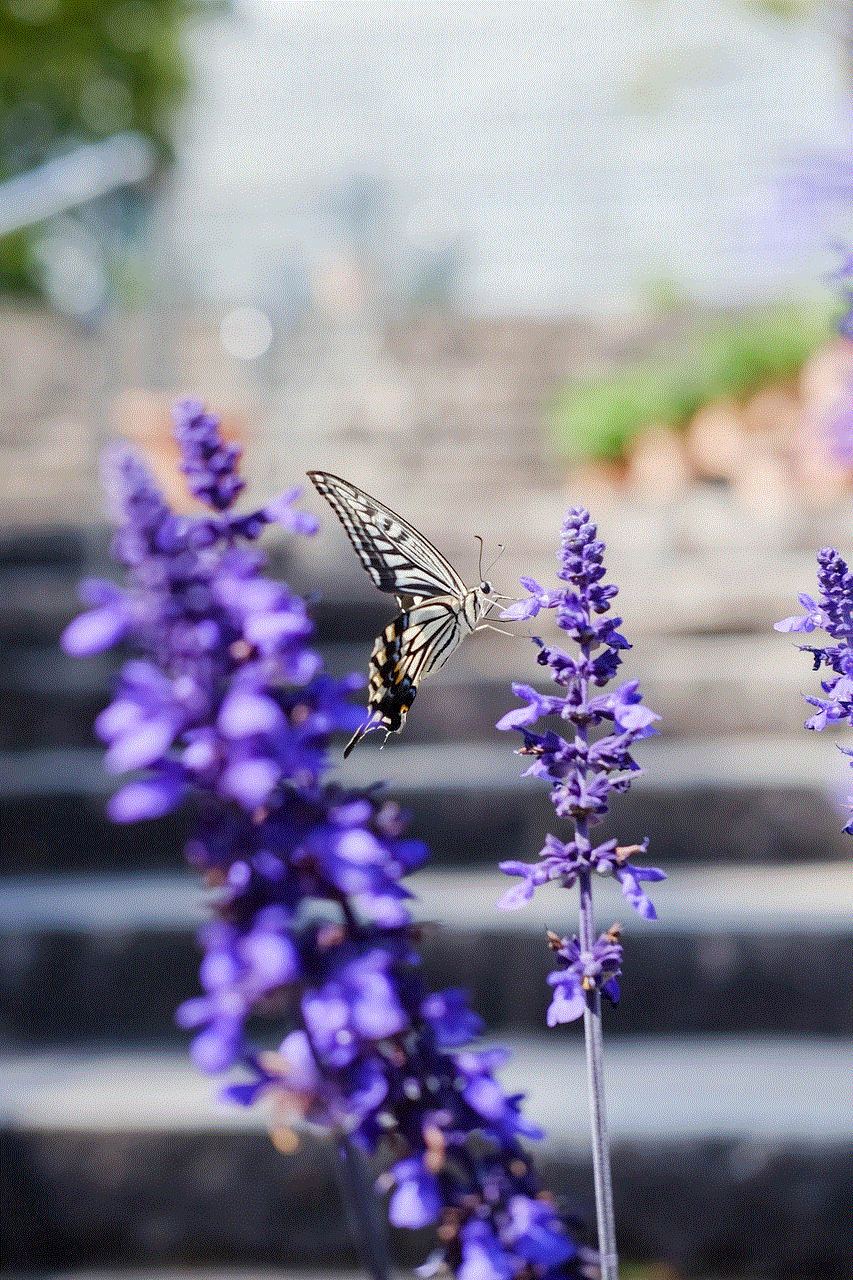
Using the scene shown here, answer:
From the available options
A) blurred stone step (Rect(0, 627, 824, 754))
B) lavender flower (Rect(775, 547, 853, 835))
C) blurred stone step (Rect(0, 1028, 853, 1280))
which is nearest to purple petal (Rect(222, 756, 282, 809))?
lavender flower (Rect(775, 547, 853, 835))

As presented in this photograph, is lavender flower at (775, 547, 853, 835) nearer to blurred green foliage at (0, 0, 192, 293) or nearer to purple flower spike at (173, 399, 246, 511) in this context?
purple flower spike at (173, 399, 246, 511)

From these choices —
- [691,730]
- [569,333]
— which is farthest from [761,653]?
[569,333]

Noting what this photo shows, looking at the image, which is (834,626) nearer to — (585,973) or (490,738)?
(585,973)

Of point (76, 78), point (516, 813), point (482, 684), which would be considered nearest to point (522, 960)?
point (516, 813)

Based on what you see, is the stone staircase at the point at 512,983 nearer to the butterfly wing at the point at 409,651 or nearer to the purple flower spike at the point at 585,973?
the butterfly wing at the point at 409,651

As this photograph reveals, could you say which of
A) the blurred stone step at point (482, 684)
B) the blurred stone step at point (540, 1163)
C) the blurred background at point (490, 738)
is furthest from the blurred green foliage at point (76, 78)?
the blurred stone step at point (540, 1163)
